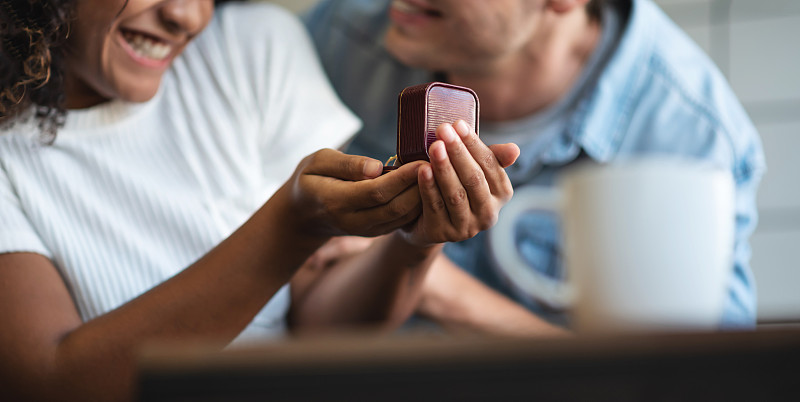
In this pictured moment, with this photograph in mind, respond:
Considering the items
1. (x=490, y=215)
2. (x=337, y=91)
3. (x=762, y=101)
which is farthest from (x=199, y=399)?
(x=762, y=101)

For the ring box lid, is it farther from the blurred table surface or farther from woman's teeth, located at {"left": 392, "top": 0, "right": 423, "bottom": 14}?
woman's teeth, located at {"left": 392, "top": 0, "right": 423, "bottom": 14}

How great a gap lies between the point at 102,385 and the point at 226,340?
129 millimetres

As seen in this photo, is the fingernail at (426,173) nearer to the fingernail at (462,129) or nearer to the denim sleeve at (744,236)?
the fingernail at (462,129)

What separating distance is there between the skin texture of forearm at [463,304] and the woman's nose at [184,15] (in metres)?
0.49

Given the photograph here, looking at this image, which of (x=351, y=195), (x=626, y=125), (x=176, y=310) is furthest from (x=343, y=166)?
(x=626, y=125)

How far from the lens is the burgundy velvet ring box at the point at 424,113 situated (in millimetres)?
575

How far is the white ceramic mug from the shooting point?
0.55 meters

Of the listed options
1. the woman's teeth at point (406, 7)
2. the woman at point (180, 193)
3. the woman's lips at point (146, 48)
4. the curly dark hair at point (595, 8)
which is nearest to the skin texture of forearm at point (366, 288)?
the woman at point (180, 193)

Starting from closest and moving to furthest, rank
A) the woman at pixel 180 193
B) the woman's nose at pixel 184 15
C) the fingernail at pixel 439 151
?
1. the fingernail at pixel 439 151
2. the woman at pixel 180 193
3. the woman's nose at pixel 184 15

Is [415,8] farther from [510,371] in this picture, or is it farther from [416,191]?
[510,371]

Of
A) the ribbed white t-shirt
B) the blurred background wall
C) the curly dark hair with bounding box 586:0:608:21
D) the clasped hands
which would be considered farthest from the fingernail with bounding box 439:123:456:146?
the blurred background wall

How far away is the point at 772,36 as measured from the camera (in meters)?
1.93

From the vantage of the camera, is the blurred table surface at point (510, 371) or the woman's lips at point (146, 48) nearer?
the blurred table surface at point (510, 371)

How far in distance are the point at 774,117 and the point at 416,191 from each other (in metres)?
1.68
